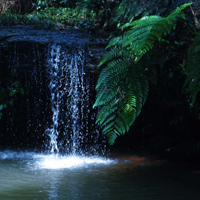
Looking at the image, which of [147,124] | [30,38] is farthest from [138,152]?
[30,38]

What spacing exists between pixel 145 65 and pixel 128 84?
0.87 feet

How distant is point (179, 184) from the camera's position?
12.1 feet

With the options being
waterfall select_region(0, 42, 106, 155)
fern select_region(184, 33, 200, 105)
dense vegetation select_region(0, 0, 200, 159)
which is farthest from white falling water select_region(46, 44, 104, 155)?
fern select_region(184, 33, 200, 105)

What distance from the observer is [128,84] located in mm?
2350

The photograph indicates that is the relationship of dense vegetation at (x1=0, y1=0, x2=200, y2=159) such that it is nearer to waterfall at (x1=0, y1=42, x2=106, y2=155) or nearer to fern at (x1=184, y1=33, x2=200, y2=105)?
fern at (x1=184, y1=33, x2=200, y2=105)

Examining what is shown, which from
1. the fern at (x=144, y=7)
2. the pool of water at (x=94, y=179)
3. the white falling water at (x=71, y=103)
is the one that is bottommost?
the pool of water at (x=94, y=179)

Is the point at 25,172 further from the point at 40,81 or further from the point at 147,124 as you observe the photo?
the point at 147,124

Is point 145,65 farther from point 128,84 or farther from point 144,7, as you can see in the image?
point 144,7

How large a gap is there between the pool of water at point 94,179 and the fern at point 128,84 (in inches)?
54.5

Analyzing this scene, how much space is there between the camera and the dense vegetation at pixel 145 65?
2258 millimetres

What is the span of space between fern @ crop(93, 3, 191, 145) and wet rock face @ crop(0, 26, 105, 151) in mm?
2618

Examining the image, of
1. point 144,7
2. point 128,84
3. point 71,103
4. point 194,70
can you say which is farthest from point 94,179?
point 144,7

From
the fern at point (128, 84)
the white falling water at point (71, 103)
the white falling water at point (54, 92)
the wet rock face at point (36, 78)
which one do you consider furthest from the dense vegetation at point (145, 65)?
the white falling water at point (54, 92)

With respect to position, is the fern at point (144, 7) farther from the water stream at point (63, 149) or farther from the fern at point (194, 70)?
the water stream at point (63, 149)
